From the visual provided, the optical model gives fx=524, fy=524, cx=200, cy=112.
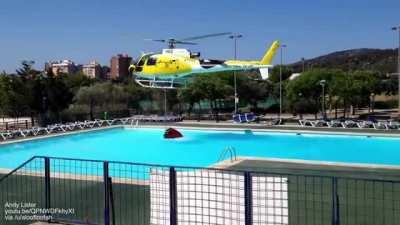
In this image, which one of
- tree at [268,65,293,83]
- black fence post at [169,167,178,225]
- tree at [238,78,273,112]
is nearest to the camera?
black fence post at [169,167,178,225]

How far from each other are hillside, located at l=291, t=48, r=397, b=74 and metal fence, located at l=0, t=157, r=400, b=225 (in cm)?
9701

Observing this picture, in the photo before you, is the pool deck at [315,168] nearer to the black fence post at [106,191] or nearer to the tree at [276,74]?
the black fence post at [106,191]

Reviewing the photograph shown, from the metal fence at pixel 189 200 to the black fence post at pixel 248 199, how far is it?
1 centimetres

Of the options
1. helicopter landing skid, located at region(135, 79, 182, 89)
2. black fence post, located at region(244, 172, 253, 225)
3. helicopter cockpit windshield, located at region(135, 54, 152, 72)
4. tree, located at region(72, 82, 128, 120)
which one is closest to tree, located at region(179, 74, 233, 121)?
tree, located at region(72, 82, 128, 120)

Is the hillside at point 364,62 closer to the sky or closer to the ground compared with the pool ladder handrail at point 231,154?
closer to the sky

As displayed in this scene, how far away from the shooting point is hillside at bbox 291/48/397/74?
114 m

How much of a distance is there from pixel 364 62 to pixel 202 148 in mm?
113388

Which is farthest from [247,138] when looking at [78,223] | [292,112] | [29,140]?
[78,223]

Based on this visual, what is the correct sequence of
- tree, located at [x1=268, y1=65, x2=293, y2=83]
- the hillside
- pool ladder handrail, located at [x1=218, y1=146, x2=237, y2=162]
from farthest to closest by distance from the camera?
the hillside < tree, located at [x1=268, y1=65, x2=293, y2=83] < pool ladder handrail, located at [x1=218, y1=146, x2=237, y2=162]

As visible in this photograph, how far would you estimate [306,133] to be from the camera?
27203 mm

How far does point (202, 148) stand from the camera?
915 inches

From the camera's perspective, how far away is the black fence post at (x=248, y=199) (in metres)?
5.27

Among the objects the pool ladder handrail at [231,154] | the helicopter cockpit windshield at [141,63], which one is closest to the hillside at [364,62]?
the helicopter cockpit windshield at [141,63]

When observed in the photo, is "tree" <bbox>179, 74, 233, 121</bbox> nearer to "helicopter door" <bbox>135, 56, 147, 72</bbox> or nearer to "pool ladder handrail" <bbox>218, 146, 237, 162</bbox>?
"helicopter door" <bbox>135, 56, 147, 72</bbox>
